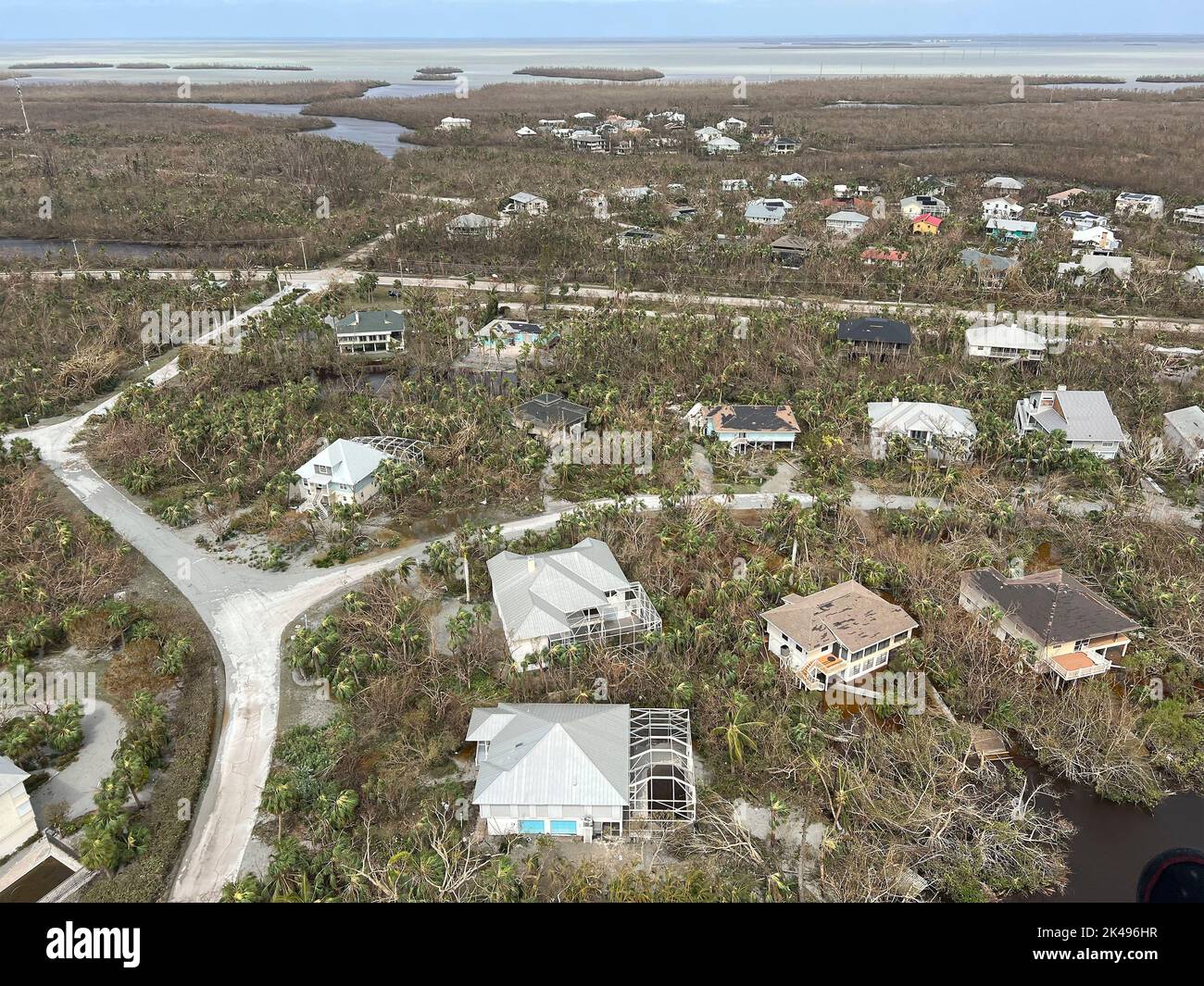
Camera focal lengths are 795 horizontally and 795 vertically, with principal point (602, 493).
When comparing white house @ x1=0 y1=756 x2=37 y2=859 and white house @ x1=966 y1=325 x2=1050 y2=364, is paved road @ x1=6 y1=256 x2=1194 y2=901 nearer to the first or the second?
white house @ x1=0 y1=756 x2=37 y2=859

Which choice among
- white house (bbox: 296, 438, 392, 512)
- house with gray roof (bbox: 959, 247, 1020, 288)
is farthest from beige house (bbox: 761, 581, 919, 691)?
house with gray roof (bbox: 959, 247, 1020, 288)

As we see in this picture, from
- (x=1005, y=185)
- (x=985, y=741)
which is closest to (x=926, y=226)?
(x=1005, y=185)

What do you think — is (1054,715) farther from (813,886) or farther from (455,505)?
(455,505)

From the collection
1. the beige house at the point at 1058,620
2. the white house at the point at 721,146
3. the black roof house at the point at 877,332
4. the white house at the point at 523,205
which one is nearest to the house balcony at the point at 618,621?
the beige house at the point at 1058,620

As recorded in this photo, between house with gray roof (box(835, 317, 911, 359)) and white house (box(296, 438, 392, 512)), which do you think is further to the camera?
house with gray roof (box(835, 317, 911, 359))

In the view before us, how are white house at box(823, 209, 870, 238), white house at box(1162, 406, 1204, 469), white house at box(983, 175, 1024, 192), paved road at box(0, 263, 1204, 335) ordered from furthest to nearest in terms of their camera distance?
white house at box(983, 175, 1024, 192) < white house at box(823, 209, 870, 238) < paved road at box(0, 263, 1204, 335) < white house at box(1162, 406, 1204, 469)

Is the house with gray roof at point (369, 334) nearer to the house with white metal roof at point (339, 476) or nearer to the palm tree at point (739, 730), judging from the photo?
the house with white metal roof at point (339, 476)
